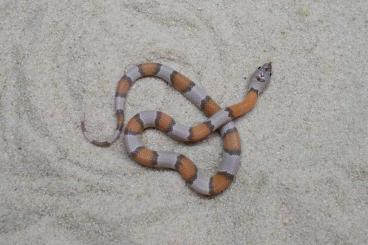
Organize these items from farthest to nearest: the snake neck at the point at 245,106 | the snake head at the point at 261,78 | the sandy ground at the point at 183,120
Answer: the snake head at the point at 261,78 → the snake neck at the point at 245,106 → the sandy ground at the point at 183,120

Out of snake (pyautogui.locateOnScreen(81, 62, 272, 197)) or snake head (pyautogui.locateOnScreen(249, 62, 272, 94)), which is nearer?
snake (pyautogui.locateOnScreen(81, 62, 272, 197))

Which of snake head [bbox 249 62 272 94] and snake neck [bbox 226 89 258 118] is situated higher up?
snake head [bbox 249 62 272 94]

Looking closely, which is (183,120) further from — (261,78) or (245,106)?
(261,78)

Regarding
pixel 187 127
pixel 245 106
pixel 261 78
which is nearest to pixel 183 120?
pixel 187 127

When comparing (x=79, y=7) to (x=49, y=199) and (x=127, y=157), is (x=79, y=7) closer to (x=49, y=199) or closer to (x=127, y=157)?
(x=127, y=157)

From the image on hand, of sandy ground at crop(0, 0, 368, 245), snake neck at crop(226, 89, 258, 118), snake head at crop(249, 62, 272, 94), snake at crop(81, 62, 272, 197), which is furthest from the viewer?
snake head at crop(249, 62, 272, 94)

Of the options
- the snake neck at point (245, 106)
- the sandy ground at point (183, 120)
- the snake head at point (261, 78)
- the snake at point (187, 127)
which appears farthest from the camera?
the snake head at point (261, 78)

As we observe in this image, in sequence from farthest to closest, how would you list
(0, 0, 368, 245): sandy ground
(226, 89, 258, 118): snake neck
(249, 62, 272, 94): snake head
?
(249, 62, 272, 94): snake head, (226, 89, 258, 118): snake neck, (0, 0, 368, 245): sandy ground

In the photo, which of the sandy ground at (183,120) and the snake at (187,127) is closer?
the sandy ground at (183,120)
